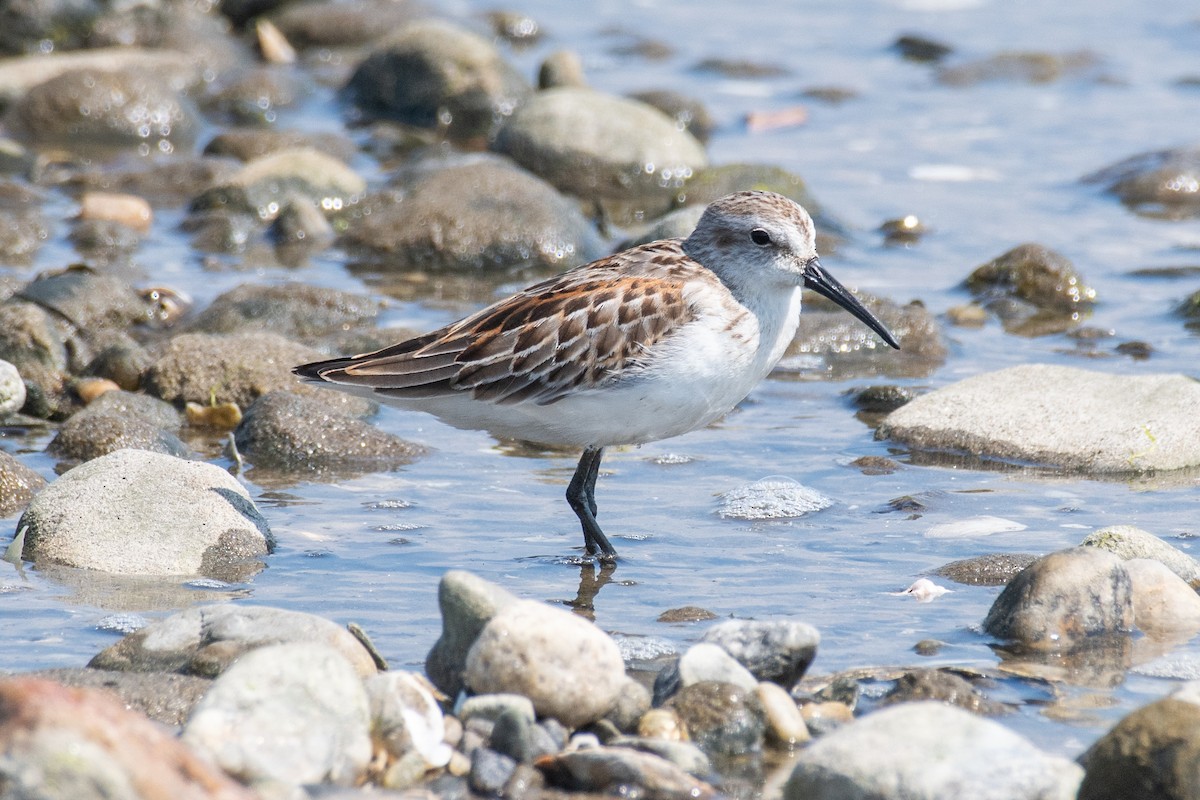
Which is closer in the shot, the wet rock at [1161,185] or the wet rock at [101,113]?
the wet rock at [1161,185]

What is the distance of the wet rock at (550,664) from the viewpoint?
556cm

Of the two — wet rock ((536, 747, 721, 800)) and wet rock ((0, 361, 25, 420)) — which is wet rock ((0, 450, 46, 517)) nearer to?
wet rock ((0, 361, 25, 420))

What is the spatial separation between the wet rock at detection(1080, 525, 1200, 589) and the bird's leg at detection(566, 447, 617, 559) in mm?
2205

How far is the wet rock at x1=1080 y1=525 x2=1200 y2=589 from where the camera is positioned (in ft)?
23.1

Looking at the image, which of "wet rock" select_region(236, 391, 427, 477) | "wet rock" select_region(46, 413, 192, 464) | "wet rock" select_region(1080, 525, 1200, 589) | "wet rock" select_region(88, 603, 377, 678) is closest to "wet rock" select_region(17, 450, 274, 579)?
"wet rock" select_region(88, 603, 377, 678)

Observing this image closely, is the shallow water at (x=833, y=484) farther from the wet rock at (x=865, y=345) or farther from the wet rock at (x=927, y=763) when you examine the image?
the wet rock at (x=927, y=763)

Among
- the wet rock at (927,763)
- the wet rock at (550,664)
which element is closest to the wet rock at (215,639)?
the wet rock at (550,664)

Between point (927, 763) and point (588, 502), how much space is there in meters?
3.24

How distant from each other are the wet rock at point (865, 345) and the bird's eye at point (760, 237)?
342 centimetres

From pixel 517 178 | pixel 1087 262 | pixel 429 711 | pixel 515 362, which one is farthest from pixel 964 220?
pixel 429 711

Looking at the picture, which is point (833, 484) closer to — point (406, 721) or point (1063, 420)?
point (1063, 420)

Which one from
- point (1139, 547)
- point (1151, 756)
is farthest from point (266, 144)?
point (1151, 756)

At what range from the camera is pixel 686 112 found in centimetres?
1745

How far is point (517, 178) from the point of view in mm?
13031
